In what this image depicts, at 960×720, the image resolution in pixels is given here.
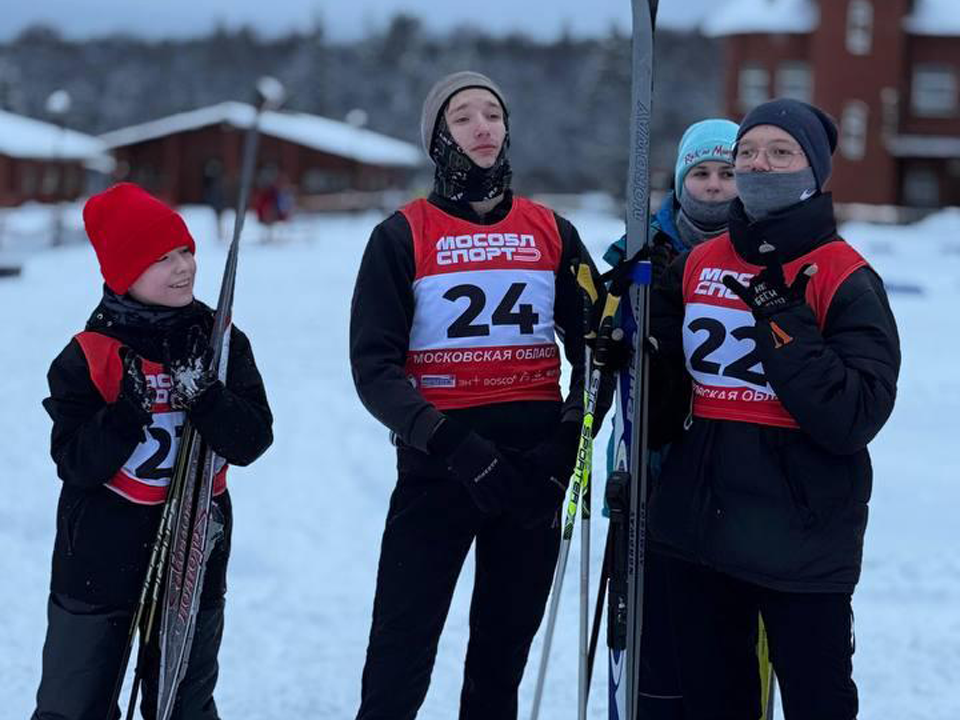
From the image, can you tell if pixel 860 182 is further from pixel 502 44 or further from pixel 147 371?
pixel 502 44

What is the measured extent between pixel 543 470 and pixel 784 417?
63 centimetres

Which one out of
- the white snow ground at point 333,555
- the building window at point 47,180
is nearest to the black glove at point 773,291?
the white snow ground at point 333,555

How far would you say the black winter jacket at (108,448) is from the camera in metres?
2.95

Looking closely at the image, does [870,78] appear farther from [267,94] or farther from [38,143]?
[267,94]

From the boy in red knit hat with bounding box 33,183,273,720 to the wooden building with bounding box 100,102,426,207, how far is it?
4196 centimetres

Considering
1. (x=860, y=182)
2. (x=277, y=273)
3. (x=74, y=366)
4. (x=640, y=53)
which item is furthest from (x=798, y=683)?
(x=860, y=182)

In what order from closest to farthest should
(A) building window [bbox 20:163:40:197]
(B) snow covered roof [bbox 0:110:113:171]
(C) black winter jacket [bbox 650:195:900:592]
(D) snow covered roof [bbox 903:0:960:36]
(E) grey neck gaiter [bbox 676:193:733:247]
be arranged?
(C) black winter jacket [bbox 650:195:900:592], (E) grey neck gaiter [bbox 676:193:733:247], (D) snow covered roof [bbox 903:0:960:36], (B) snow covered roof [bbox 0:110:113:171], (A) building window [bbox 20:163:40:197]

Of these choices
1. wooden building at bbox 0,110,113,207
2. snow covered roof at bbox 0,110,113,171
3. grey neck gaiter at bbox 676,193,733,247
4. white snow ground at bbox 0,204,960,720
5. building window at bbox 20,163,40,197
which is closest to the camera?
grey neck gaiter at bbox 676,193,733,247

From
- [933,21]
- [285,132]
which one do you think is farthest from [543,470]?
[285,132]

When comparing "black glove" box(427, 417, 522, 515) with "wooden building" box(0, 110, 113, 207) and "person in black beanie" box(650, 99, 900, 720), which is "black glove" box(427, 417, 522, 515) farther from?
"wooden building" box(0, 110, 113, 207)

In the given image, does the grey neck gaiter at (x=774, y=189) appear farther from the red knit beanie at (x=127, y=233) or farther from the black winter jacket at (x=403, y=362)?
the red knit beanie at (x=127, y=233)

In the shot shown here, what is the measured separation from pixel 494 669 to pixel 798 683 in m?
0.86

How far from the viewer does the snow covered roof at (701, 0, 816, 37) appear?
→ 39.8 meters

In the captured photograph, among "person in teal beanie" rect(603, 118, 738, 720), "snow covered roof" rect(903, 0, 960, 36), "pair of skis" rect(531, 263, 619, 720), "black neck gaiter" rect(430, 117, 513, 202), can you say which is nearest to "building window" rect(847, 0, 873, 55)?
"snow covered roof" rect(903, 0, 960, 36)
